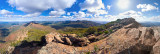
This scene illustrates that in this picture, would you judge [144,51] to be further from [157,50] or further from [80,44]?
[80,44]

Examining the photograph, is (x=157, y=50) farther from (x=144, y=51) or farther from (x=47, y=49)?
(x=47, y=49)

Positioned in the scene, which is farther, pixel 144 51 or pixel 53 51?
pixel 53 51

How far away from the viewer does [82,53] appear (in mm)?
25062

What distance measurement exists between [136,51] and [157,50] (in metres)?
3.96

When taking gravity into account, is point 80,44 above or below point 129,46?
below

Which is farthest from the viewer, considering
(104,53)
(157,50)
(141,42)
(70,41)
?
(70,41)

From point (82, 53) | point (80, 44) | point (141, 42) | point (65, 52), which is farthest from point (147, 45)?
point (80, 44)

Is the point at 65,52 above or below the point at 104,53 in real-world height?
below

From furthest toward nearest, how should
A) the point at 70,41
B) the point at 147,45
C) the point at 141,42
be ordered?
1. the point at 70,41
2. the point at 141,42
3. the point at 147,45

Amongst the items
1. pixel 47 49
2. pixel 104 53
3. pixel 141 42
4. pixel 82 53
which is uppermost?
pixel 141 42

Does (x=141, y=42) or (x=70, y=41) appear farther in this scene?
(x=70, y=41)

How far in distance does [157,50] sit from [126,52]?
4943mm

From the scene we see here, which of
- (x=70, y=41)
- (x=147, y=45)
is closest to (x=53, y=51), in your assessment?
(x=70, y=41)

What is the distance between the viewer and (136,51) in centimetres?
1309
